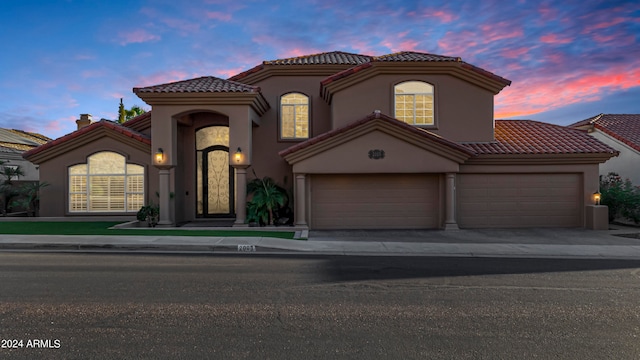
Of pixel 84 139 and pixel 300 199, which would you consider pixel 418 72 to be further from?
pixel 84 139

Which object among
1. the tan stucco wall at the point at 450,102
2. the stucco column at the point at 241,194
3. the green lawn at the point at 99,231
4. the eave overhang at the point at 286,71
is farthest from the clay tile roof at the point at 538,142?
the stucco column at the point at 241,194

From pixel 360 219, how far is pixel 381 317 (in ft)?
31.0

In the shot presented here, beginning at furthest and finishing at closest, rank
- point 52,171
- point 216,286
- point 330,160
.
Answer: point 52,171, point 330,160, point 216,286

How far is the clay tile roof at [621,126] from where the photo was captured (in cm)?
2066

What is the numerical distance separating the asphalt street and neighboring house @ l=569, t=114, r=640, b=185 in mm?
15289

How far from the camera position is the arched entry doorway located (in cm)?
1709

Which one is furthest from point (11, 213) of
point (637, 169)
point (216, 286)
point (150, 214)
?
point (637, 169)

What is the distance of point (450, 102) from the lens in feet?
51.8

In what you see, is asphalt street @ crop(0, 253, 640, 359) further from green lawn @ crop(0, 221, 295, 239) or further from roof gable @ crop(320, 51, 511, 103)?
roof gable @ crop(320, 51, 511, 103)

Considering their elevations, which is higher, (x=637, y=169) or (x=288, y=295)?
(x=637, y=169)

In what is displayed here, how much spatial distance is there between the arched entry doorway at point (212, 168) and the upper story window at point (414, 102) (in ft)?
26.2

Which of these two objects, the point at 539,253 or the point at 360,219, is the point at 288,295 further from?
the point at 360,219

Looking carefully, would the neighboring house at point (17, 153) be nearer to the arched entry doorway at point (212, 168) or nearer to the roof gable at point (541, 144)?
the arched entry doorway at point (212, 168)

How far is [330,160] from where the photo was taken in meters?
14.1
